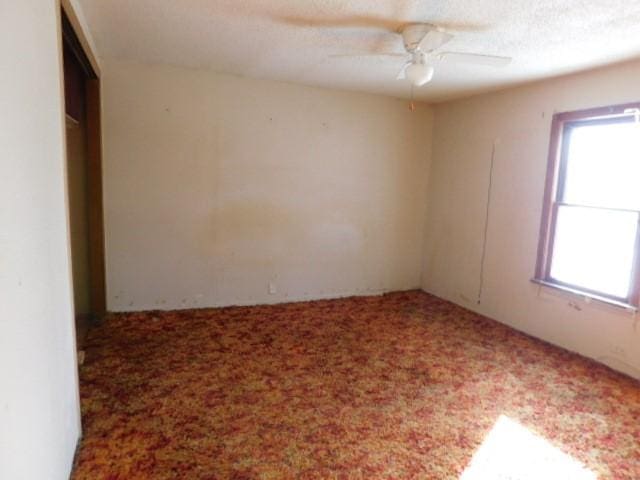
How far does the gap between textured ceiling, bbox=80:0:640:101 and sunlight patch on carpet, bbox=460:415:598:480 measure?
2.38m

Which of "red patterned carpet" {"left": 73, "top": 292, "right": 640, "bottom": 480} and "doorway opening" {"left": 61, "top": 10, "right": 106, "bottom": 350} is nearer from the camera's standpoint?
"red patterned carpet" {"left": 73, "top": 292, "right": 640, "bottom": 480}

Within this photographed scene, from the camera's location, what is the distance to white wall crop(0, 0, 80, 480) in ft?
3.82

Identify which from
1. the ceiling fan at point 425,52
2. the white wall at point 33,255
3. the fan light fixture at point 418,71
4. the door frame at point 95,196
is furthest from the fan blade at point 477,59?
the door frame at point 95,196

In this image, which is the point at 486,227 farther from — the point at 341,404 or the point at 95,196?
the point at 95,196

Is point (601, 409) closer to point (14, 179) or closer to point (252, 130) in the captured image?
point (14, 179)

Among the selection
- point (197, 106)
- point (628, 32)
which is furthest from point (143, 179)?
point (628, 32)

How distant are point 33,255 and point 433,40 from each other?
2.46 metres

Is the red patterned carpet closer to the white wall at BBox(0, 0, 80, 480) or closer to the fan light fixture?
the white wall at BBox(0, 0, 80, 480)

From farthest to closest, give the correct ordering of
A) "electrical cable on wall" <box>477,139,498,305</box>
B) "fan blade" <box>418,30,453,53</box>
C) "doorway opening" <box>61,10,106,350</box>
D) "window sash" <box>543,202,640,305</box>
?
"electrical cable on wall" <box>477,139,498,305</box>
"doorway opening" <box>61,10,106,350</box>
"window sash" <box>543,202,640,305</box>
"fan blade" <box>418,30,453,53</box>

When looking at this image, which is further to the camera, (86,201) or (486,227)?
(486,227)

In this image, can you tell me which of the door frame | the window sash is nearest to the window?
the window sash

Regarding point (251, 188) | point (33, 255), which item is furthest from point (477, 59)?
point (33, 255)

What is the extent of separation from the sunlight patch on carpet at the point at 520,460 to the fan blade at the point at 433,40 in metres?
2.39

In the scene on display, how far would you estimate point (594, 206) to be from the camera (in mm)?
3383
